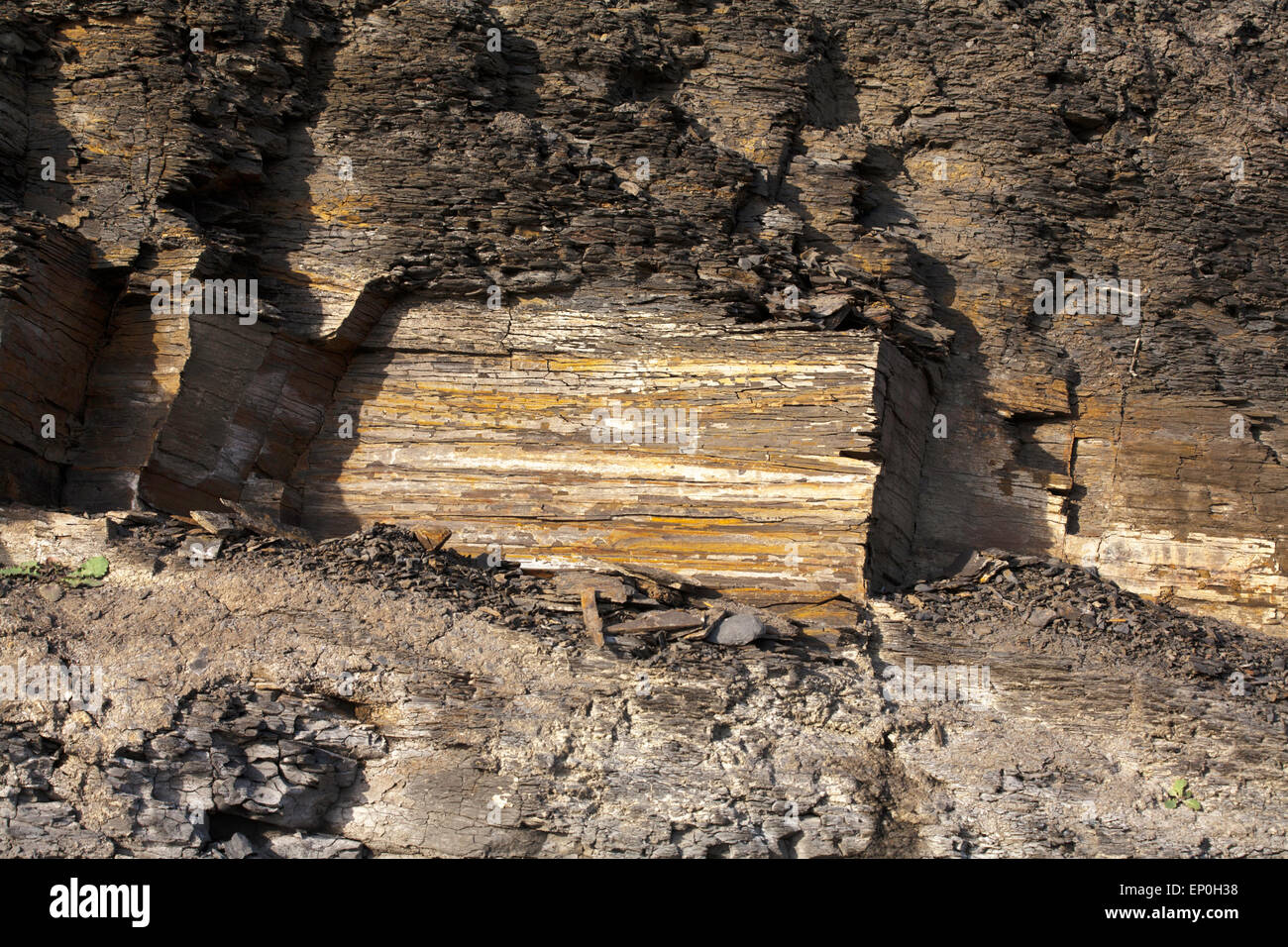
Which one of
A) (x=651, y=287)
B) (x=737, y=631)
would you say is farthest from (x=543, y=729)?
(x=651, y=287)

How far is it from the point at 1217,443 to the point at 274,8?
1397cm

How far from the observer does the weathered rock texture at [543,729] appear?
1132cm

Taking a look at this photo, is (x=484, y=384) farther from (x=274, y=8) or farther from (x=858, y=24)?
(x=858, y=24)

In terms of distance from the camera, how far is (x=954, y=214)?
58.4 ft

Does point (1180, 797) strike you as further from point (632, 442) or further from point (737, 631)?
point (632, 442)

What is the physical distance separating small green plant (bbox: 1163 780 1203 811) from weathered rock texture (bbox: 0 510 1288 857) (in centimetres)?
7

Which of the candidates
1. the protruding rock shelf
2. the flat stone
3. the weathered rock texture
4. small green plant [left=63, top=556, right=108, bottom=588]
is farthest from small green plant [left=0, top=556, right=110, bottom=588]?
the flat stone

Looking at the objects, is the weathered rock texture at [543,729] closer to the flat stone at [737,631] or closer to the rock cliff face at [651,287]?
the flat stone at [737,631]

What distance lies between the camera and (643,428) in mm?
14852

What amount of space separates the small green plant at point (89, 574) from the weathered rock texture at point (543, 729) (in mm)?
126

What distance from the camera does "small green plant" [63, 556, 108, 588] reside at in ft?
41.5

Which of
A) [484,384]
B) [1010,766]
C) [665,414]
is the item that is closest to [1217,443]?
[1010,766]

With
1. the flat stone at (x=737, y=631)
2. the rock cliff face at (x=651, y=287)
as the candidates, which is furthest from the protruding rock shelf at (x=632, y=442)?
the flat stone at (x=737, y=631)

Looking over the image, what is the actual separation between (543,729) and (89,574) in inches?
198
